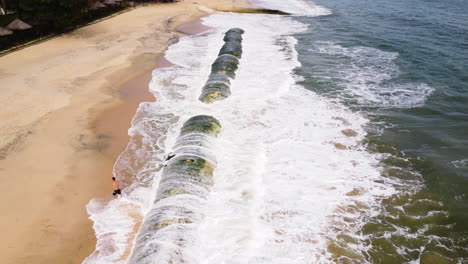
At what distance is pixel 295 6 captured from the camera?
54.1m

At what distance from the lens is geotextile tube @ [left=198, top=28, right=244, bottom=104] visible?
20.2 metres

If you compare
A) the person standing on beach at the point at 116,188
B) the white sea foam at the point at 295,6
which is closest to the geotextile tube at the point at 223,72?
the person standing on beach at the point at 116,188

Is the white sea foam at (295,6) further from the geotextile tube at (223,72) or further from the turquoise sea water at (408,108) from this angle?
the geotextile tube at (223,72)

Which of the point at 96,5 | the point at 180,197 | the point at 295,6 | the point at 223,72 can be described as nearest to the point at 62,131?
the point at 180,197

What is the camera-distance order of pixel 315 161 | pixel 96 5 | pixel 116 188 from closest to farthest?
pixel 116 188 < pixel 315 161 < pixel 96 5

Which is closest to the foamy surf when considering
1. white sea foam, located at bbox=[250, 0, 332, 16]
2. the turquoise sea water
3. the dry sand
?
the dry sand

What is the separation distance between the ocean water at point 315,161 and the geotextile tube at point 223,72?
0.64 m

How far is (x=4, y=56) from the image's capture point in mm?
24531

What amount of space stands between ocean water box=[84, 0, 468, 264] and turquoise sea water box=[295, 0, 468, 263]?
0.07 m

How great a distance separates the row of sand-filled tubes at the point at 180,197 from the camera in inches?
396

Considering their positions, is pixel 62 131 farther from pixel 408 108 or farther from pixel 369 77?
pixel 369 77

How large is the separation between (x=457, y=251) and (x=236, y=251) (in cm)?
749

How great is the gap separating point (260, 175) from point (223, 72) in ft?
37.9

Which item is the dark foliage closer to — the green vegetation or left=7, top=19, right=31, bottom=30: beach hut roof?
the green vegetation
